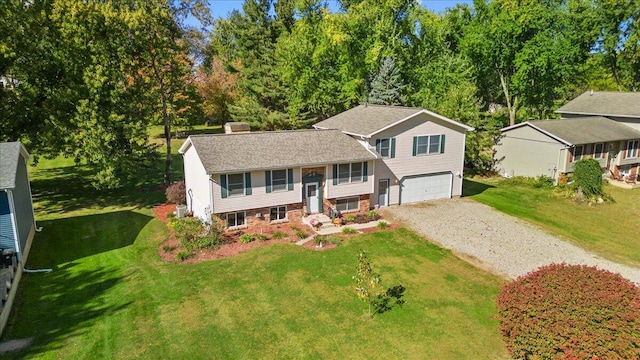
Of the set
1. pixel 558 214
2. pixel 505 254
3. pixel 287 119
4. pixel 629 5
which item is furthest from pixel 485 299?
pixel 629 5

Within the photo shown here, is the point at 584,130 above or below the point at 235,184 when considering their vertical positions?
above

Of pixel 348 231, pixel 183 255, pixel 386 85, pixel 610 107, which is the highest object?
pixel 386 85

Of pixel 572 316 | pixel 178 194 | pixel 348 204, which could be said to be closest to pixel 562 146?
pixel 348 204

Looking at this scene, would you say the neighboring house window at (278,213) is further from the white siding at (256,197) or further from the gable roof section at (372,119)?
the gable roof section at (372,119)

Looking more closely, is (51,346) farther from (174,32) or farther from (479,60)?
(479,60)

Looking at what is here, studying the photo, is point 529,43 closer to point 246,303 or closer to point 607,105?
point 607,105

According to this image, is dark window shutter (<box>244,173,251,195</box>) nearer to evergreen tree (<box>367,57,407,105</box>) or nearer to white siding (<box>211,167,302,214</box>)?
white siding (<box>211,167,302,214</box>)

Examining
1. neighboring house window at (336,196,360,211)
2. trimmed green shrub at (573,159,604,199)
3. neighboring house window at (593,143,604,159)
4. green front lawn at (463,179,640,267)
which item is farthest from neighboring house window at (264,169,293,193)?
neighboring house window at (593,143,604,159)
